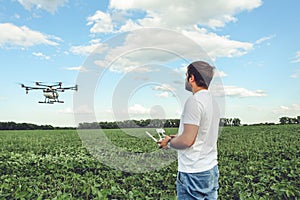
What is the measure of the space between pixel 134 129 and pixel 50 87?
11.8 meters

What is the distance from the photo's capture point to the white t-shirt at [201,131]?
2.58 metres

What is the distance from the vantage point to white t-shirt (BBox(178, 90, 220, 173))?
2584 mm

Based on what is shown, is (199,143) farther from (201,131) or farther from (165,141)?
(165,141)

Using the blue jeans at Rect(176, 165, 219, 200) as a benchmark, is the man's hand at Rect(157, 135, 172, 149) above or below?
above

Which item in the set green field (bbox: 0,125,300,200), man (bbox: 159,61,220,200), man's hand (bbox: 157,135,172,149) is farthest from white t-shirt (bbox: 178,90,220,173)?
green field (bbox: 0,125,300,200)

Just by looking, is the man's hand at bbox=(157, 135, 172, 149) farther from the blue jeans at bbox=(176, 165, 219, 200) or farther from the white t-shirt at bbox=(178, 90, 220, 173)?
the blue jeans at bbox=(176, 165, 219, 200)

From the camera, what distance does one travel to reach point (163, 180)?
6168 mm

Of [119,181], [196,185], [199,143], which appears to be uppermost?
[199,143]

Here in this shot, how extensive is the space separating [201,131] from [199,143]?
0.10 metres

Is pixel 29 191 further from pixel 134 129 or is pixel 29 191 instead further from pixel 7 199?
pixel 134 129

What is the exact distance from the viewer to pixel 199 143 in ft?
8.80

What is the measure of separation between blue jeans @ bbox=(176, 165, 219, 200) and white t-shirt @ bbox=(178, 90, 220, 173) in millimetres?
45

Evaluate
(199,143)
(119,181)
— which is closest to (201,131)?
(199,143)

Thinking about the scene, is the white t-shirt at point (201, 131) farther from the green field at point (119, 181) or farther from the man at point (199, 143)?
the green field at point (119, 181)
